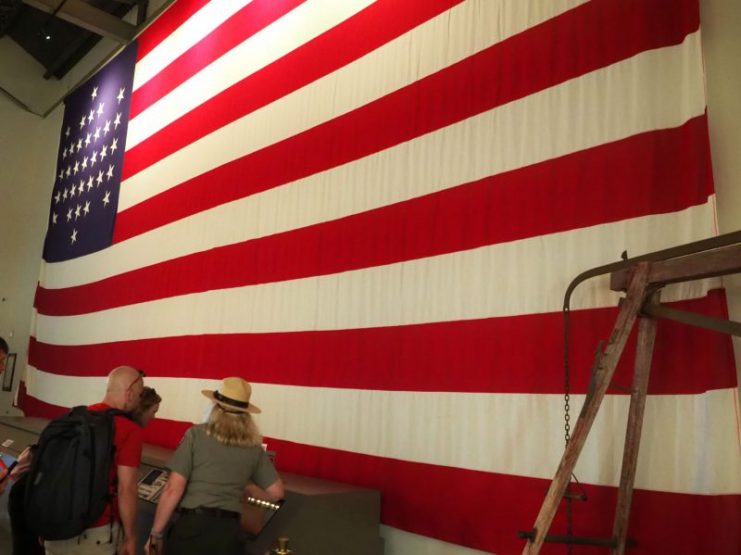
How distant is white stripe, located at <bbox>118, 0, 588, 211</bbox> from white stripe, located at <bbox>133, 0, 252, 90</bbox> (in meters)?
0.41

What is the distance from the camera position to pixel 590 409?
5.45ft

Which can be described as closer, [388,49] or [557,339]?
[557,339]

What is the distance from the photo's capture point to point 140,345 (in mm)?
4660

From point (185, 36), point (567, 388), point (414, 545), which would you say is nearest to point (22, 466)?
point (414, 545)

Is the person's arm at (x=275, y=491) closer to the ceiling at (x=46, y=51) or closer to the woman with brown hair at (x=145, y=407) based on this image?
the woman with brown hair at (x=145, y=407)

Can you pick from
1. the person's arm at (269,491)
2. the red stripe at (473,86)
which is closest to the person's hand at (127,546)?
the person's arm at (269,491)

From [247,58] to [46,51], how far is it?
5.01m

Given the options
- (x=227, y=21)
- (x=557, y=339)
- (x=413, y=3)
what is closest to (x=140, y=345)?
(x=227, y=21)

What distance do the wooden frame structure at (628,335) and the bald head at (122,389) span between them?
137cm

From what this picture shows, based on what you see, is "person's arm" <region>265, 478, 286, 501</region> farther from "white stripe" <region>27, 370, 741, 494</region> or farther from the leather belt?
"white stripe" <region>27, 370, 741, 494</region>

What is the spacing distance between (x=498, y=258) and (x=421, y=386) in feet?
2.08

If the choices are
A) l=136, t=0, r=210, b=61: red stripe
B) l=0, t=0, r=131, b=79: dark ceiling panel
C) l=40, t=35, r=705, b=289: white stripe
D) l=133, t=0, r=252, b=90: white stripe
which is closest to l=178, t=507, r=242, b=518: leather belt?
l=40, t=35, r=705, b=289: white stripe

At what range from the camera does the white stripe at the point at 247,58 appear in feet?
11.9

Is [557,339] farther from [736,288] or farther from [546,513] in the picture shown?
[546,513]
